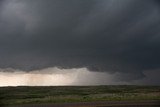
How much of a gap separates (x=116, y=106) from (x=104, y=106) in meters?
2.63

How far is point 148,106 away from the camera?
7131 centimetres

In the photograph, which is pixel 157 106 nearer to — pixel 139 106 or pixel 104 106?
pixel 139 106

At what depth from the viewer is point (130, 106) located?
238 ft

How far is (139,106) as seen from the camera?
71.8 meters

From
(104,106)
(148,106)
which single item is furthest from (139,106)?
(104,106)

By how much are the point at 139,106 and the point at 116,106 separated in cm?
483

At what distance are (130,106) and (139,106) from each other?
1.90m

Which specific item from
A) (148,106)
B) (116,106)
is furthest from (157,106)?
(116,106)

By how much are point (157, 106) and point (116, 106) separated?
8463 millimetres

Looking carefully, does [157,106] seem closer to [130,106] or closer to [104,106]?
[130,106]

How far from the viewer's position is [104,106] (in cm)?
7406

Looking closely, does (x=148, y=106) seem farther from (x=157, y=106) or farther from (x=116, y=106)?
(x=116, y=106)

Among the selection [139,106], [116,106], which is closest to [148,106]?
[139,106]

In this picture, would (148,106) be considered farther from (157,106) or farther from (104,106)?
(104,106)
